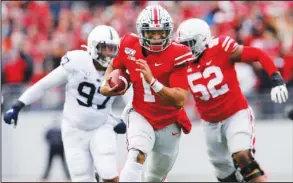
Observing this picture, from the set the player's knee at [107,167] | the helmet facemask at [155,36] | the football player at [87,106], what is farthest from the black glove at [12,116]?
the helmet facemask at [155,36]

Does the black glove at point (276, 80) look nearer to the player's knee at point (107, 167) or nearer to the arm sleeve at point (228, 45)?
the arm sleeve at point (228, 45)

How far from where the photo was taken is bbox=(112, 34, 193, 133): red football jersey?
8.00 m

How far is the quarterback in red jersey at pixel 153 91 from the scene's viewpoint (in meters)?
7.75

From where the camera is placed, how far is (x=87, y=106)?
920 centimetres

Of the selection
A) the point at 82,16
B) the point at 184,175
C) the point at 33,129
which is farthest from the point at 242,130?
the point at 82,16

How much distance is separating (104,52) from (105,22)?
6.14 metres

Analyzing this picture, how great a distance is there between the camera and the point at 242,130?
29.5ft

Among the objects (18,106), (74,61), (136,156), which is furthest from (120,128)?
(136,156)

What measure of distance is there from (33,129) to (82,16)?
7.35 feet

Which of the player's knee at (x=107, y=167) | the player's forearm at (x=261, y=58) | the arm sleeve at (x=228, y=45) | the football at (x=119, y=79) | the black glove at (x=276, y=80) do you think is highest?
the arm sleeve at (x=228, y=45)

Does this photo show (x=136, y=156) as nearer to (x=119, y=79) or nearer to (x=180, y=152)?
(x=119, y=79)

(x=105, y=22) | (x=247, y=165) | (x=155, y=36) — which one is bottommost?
(x=247, y=165)

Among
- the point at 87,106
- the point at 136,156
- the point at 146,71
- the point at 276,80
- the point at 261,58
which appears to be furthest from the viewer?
the point at 87,106

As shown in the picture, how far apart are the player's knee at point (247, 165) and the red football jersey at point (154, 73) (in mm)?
784
